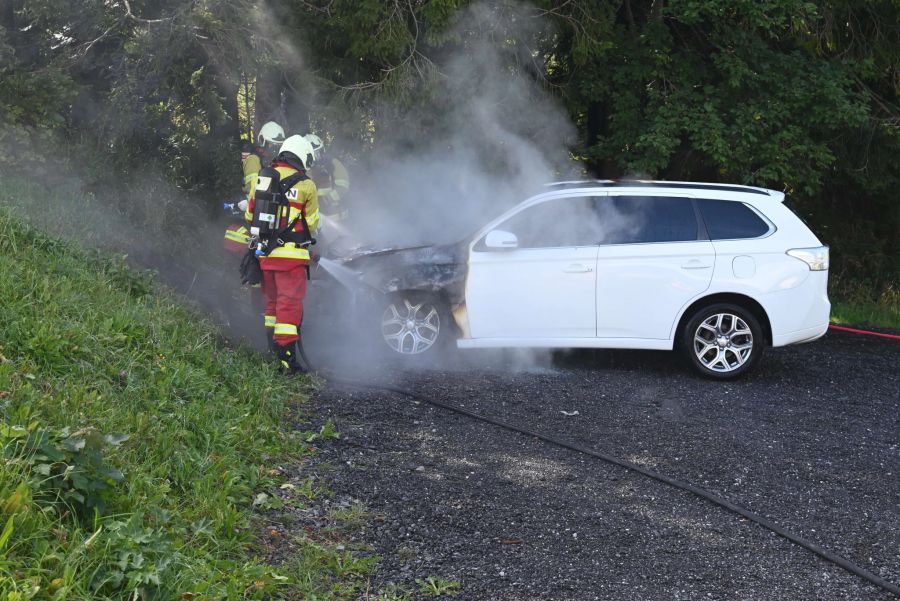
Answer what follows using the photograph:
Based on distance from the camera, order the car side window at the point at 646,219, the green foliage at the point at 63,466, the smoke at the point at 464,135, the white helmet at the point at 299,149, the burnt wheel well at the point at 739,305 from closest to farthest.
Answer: the green foliage at the point at 63,466
the white helmet at the point at 299,149
the burnt wheel well at the point at 739,305
the car side window at the point at 646,219
the smoke at the point at 464,135

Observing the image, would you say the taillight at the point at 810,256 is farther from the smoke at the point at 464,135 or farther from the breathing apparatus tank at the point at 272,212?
the breathing apparatus tank at the point at 272,212

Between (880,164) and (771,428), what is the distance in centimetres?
756

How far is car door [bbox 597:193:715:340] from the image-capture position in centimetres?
833

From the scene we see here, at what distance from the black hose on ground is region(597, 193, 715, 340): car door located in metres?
1.96

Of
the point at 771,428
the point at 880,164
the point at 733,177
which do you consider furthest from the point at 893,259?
the point at 771,428

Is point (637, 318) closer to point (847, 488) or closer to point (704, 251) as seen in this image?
point (704, 251)

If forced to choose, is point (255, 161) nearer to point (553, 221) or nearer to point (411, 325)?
point (411, 325)

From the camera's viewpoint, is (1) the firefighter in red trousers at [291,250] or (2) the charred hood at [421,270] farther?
(2) the charred hood at [421,270]

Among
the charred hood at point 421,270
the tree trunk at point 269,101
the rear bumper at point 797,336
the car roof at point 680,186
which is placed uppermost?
the tree trunk at point 269,101

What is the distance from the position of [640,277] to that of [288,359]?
124 inches

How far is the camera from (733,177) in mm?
12938

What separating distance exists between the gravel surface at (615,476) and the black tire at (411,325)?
0.85ft

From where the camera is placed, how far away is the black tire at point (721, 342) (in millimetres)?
8375

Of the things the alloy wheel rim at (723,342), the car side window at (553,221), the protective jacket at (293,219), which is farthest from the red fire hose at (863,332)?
the protective jacket at (293,219)
